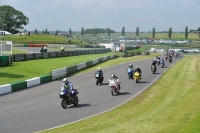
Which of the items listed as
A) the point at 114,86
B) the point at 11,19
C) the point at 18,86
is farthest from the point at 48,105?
the point at 11,19

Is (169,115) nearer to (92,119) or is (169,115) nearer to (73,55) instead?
(92,119)

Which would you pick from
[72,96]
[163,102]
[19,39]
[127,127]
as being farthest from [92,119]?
[19,39]

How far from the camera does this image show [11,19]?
11831 cm

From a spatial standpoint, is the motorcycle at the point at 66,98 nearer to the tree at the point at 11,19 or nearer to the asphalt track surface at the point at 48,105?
the asphalt track surface at the point at 48,105

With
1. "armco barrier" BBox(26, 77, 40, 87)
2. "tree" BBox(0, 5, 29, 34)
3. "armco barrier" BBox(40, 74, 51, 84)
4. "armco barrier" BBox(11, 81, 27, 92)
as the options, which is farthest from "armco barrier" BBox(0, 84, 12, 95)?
"tree" BBox(0, 5, 29, 34)

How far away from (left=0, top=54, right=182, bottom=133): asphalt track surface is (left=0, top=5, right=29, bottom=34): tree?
9162cm

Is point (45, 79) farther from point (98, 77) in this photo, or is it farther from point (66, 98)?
point (66, 98)

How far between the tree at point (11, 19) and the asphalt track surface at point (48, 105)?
91621mm

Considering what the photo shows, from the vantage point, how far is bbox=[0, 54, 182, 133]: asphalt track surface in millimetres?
15359

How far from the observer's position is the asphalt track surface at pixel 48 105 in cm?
1536

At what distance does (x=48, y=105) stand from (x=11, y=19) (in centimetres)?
10340

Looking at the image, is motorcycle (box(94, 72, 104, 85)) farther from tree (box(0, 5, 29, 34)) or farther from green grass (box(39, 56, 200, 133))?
tree (box(0, 5, 29, 34))

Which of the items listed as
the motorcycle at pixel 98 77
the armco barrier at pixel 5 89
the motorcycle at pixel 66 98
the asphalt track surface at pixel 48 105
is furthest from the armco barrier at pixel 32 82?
the motorcycle at pixel 66 98

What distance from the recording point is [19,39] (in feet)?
281
